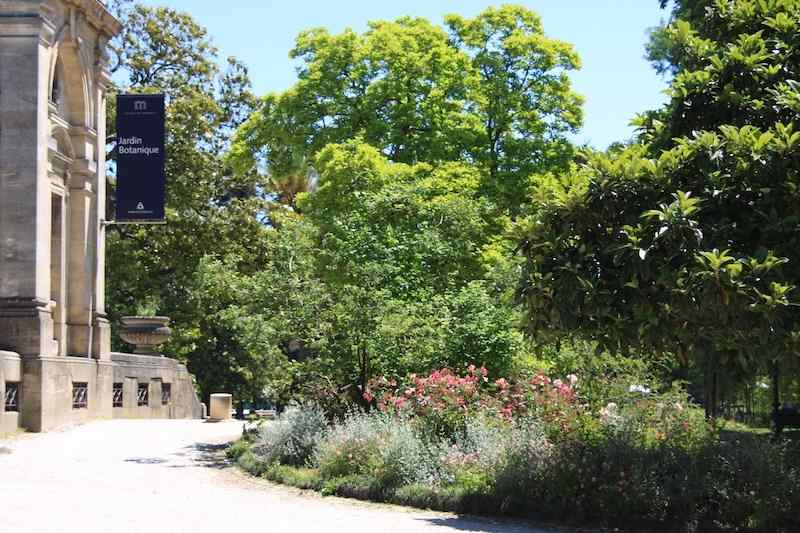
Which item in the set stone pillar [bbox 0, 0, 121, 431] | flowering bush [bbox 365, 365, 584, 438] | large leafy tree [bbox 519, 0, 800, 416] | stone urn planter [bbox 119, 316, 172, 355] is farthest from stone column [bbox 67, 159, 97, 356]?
large leafy tree [bbox 519, 0, 800, 416]

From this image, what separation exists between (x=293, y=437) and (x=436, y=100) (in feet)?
60.6

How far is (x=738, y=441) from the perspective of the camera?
1446 cm

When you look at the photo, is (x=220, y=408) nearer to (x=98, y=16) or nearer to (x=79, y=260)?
(x=79, y=260)

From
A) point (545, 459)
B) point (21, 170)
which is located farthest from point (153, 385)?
point (545, 459)

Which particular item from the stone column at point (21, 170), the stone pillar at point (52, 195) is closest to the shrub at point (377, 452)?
the stone pillar at point (52, 195)

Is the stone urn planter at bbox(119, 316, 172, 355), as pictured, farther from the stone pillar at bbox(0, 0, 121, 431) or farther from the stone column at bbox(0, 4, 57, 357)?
the stone column at bbox(0, 4, 57, 357)

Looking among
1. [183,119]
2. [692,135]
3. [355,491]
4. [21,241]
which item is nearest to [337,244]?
[21,241]

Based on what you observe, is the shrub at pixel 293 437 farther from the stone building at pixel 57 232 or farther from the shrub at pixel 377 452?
the stone building at pixel 57 232

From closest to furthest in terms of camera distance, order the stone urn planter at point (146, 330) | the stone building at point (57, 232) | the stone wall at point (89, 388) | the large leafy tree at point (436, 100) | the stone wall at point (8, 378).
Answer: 1. the stone wall at point (8, 378)
2. the stone wall at point (89, 388)
3. the stone building at point (57, 232)
4. the stone urn planter at point (146, 330)
5. the large leafy tree at point (436, 100)

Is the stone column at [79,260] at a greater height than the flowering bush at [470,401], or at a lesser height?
greater

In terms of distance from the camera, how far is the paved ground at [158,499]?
42.4ft

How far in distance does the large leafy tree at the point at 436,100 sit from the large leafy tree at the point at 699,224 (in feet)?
66.2

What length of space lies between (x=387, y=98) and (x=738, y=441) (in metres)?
23.3

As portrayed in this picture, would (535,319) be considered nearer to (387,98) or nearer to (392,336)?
(392,336)
